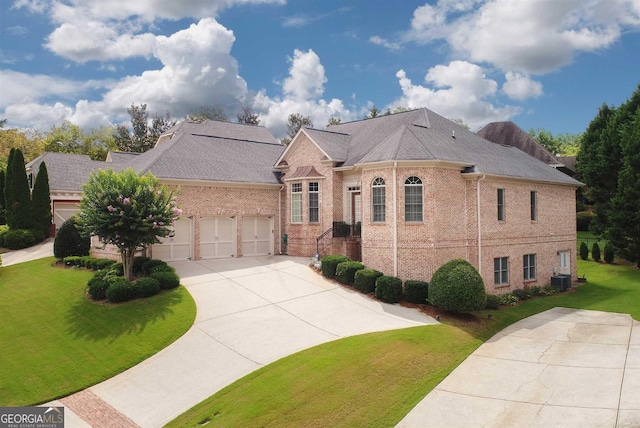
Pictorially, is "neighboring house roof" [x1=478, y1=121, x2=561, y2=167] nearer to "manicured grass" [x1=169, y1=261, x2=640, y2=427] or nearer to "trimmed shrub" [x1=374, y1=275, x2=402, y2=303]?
"trimmed shrub" [x1=374, y1=275, x2=402, y2=303]

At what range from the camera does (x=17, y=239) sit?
28609 mm

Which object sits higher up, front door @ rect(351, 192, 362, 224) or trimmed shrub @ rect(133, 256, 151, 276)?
front door @ rect(351, 192, 362, 224)

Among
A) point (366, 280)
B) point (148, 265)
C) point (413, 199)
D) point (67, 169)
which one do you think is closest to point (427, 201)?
point (413, 199)

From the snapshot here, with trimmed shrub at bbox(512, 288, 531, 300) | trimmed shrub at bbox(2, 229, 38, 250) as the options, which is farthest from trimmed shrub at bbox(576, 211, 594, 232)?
trimmed shrub at bbox(2, 229, 38, 250)

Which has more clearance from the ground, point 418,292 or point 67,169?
point 67,169

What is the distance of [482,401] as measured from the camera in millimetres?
10016

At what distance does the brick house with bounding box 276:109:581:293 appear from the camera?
1834cm

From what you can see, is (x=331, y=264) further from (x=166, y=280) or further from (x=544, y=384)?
(x=544, y=384)

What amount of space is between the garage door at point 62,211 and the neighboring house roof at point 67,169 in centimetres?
118

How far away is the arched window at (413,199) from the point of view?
18344 millimetres

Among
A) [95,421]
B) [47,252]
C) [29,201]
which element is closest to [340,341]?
[95,421]

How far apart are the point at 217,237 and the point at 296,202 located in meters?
4.84

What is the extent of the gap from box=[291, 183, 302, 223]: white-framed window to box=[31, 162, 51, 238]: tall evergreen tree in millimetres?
18811

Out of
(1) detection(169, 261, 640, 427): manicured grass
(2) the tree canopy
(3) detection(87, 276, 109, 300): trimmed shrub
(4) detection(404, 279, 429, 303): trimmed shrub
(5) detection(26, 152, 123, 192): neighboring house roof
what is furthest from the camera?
(2) the tree canopy
